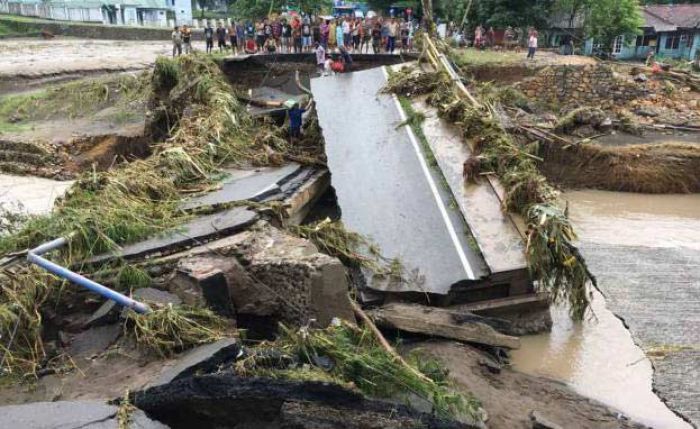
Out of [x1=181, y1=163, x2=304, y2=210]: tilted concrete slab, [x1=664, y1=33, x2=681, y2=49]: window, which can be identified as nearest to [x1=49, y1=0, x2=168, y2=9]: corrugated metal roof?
[x1=664, y1=33, x2=681, y2=49]: window

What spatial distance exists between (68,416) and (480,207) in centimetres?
548

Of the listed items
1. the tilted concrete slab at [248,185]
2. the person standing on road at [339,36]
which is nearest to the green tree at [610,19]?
the person standing on road at [339,36]

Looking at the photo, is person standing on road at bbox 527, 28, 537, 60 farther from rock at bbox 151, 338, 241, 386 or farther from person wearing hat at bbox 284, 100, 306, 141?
rock at bbox 151, 338, 241, 386

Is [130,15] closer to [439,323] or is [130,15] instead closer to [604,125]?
[604,125]

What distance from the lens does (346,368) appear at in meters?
4.60

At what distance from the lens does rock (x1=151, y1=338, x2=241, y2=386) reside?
4410 mm

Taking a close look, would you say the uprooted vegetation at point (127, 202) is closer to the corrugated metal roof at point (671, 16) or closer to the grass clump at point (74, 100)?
the grass clump at point (74, 100)

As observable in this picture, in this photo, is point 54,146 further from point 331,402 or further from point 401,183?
point 331,402

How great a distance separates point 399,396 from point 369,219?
11.9 ft

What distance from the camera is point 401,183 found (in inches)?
347

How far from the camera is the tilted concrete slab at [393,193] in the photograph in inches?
279

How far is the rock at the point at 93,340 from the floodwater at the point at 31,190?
8784 millimetres

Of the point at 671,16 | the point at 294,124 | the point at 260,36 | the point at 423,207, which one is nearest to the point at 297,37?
the point at 260,36

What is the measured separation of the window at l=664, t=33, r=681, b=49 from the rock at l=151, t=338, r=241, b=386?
36.2 metres
